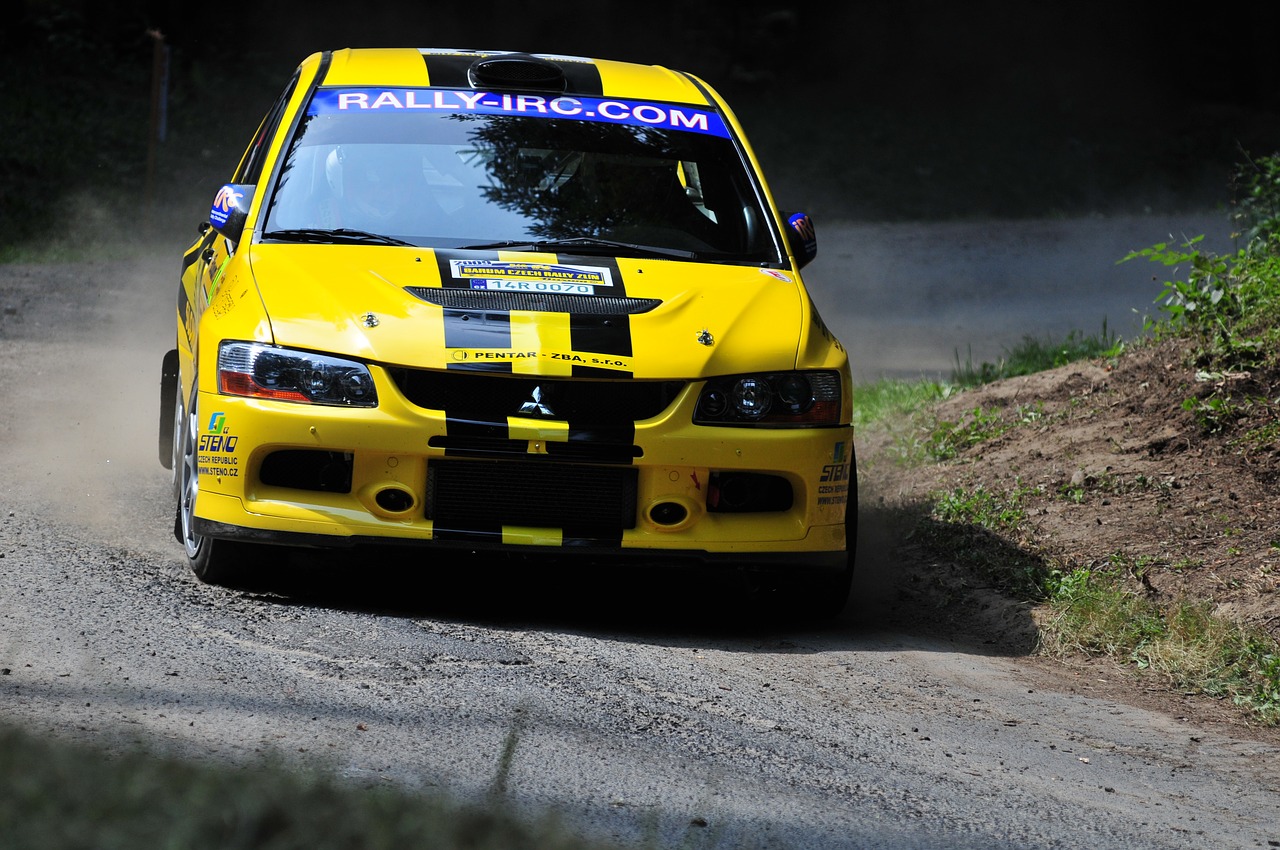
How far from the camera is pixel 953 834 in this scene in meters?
3.57

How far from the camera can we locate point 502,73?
6598 mm

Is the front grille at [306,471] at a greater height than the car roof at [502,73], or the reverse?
the car roof at [502,73]

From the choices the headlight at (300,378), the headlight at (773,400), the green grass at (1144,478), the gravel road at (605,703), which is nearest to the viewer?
the gravel road at (605,703)

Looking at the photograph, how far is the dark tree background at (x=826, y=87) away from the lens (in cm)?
1923

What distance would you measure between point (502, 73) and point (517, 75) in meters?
0.06

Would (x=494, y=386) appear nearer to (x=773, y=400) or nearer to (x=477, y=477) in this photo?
(x=477, y=477)

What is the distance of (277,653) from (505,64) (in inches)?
119

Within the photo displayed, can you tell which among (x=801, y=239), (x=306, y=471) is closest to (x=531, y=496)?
(x=306, y=471)

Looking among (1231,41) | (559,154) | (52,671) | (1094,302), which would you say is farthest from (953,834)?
(1231,41)

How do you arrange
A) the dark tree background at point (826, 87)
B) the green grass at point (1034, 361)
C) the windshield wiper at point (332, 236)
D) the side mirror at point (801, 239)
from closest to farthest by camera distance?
the windshield wiper at point (332, 236) → the side mirror at point (801, 239) → the green grass at point (1034, 361) → the dark tree background at point (826, 87)

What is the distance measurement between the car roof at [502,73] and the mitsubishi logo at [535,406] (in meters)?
2.00

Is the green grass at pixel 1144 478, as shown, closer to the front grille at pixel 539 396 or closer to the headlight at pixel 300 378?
the front grille at pixel 539 396

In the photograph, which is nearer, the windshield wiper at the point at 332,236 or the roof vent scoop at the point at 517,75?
the windshield wiper at the point at 332,236

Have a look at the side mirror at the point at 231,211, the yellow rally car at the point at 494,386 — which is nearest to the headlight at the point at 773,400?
the yellow rally car at the point at 494,386
